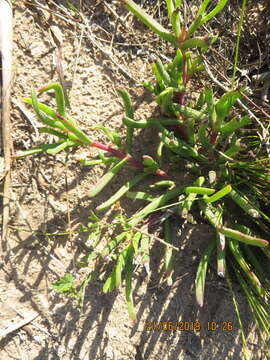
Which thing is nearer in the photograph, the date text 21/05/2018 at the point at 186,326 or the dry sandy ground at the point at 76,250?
the dry sandy ground at the point at 76,250

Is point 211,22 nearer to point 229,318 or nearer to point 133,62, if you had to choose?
point 133,62

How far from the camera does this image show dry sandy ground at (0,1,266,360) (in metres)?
1.85

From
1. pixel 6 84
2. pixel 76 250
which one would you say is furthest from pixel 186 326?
pixel 6 84

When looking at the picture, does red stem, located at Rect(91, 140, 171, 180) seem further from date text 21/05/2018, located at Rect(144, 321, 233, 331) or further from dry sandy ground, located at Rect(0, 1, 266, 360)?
date text 21/05/2018, located at Rect(144, 321, 233, 331)

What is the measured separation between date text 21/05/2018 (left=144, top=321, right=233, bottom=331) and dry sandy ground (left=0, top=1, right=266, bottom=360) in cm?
1

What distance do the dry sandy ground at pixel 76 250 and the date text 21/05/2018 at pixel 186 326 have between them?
1 centimetres

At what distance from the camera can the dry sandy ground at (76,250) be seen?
1.85m

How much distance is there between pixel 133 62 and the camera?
204 centimetres

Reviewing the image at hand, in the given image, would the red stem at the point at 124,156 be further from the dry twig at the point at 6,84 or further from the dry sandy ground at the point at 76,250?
the dry twig at the point at 6,84

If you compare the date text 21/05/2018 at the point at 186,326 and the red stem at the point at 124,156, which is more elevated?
the red stem at the point at 124,156

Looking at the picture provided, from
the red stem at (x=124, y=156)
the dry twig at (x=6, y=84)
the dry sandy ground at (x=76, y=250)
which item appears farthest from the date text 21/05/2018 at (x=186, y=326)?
the dry twig at (x=6, y=84)

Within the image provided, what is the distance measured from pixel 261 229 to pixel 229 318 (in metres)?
0.63

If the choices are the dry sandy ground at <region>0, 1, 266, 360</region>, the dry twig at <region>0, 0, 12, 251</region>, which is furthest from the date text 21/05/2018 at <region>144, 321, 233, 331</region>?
the dry twig at <region>0, 0, 12, 251</region>

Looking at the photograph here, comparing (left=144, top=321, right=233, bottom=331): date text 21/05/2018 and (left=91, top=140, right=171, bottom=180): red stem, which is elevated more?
(left=91, top=140, right=171, bottom=180): red stem
